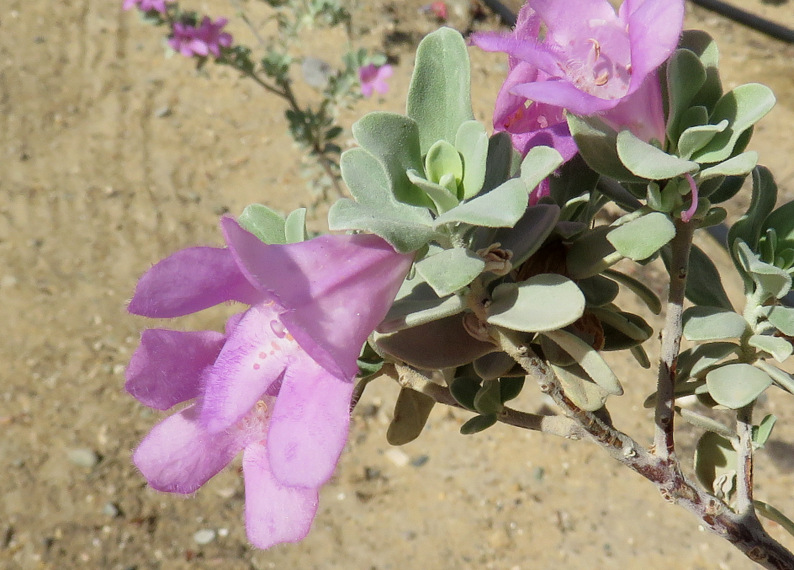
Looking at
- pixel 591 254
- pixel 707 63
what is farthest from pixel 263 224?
pixel 707 63

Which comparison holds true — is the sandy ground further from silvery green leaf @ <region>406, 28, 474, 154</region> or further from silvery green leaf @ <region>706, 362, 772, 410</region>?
silvery green leaf @ <region>406, 28, 474, 154</region>

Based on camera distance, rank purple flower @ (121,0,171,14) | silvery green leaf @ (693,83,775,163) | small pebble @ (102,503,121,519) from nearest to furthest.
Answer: silvery green leaf @ (693,83,775,163)
small pebble @ (102,503,121,519)
purple flower @ (121,0,171,14)

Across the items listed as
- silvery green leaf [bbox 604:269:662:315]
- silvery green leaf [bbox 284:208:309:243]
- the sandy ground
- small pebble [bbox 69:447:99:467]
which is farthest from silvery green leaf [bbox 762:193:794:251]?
small pebble [bbox 69:447:99:467]

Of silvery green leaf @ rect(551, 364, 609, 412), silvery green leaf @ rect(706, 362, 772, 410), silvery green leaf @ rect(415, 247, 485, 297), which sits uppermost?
silvery green leaf @ rect(415, 247, 485, 297)

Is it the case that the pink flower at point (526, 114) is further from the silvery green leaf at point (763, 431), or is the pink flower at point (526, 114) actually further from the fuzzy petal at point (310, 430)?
the silvery green leaf at point (763, 431)

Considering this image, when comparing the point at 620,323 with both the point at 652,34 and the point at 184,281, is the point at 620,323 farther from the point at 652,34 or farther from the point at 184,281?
the point at 184,281

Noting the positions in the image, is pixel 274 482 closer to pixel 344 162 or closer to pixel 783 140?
pixel 344 162

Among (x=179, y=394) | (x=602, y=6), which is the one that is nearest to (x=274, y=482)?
(x=179, y=394)
